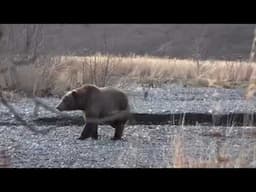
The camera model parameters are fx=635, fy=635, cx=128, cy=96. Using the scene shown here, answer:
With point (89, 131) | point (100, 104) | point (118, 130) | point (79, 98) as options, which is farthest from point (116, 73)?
point (89, 131)

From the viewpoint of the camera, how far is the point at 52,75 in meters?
14.6

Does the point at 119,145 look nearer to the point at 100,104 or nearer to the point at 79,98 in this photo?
the point at 100,104

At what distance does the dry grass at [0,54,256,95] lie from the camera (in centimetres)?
1402

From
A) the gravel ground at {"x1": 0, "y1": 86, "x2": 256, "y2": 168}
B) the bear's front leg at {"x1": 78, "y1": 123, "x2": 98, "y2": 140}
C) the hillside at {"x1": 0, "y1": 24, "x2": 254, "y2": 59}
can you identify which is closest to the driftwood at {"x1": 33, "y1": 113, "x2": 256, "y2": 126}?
the gravel ground at {"x1": 0, "y1": 86, "x2": 256, "y2": 168}

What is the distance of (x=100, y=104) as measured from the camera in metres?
8.74

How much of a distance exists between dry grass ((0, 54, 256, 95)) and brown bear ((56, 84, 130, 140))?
3.81 ft

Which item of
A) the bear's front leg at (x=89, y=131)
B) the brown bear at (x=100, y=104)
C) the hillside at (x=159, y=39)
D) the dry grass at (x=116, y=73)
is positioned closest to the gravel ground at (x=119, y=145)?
the bear's front leg at (x=89, y=131)

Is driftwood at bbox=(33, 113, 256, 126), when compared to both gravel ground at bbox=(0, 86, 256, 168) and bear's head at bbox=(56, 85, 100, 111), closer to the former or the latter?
gravel ground at bbox=(0, 86, 256, 168)

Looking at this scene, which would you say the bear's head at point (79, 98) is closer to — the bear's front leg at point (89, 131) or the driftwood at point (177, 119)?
the bear's front leg at point (89, 131)

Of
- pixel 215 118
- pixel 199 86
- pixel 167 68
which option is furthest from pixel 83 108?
pixel 167 68

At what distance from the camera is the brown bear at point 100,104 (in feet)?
28.3

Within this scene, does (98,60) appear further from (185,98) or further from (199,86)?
(199,86)
